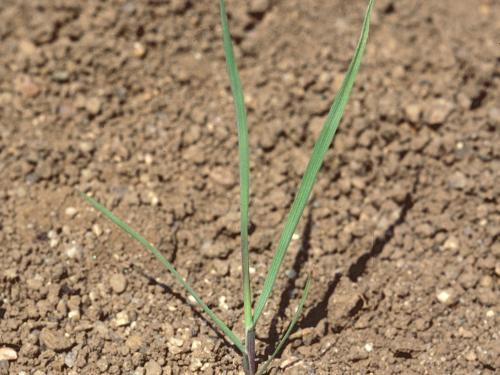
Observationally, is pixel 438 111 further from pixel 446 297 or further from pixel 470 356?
pixel 470 356

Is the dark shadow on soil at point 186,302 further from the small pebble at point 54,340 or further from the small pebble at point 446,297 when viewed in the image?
the small pebble at point 446,297

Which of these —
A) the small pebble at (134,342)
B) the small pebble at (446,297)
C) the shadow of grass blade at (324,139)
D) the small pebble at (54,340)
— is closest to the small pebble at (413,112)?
the small pebble at (446,297)

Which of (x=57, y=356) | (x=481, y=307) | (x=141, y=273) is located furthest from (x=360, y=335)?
(x=57, y=356)

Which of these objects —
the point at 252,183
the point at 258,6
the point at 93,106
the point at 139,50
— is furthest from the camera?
the point at 258,6

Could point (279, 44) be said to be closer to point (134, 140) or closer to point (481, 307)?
point (134, 140)

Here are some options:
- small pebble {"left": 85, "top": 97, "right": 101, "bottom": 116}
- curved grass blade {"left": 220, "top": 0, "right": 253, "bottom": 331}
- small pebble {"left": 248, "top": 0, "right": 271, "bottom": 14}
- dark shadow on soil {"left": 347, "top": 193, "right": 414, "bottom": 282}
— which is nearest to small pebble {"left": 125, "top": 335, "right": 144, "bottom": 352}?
curved grass blade {"left": 220, "top": 0, "right": 253, "bottom": 331}

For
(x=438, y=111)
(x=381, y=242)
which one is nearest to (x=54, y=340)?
(x=381, y=242)

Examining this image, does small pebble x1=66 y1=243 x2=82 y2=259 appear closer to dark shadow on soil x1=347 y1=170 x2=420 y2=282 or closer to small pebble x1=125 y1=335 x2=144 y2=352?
small pebble x1=125 y1=335 x2=144 y2=352
